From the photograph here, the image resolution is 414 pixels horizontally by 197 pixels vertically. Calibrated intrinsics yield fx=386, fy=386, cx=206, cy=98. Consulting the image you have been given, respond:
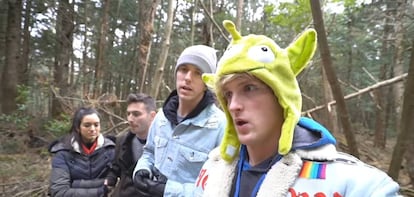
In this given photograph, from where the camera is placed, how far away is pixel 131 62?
2059 centimetres

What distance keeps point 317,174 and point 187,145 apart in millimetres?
1217

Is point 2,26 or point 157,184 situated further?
point 2,26

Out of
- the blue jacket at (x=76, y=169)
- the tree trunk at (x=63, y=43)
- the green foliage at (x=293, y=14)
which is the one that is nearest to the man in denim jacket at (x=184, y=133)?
the blue jacket at (x=76, y=169)

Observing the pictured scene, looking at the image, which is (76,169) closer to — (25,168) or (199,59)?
(199,59)

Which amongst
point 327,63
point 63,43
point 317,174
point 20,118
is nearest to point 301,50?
point 317,174

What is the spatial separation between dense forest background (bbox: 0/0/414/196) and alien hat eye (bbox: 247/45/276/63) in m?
1.05

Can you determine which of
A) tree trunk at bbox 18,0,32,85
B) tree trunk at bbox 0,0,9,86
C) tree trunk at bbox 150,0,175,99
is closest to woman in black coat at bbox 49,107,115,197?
tree trunk at bbox 150,0,175,99

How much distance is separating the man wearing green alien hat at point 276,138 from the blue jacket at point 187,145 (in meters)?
0.72

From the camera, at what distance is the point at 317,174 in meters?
1.31

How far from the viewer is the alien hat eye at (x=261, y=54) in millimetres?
1443

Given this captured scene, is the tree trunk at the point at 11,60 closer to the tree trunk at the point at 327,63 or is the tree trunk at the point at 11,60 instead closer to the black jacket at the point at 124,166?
the black jacket at the point at 124,166

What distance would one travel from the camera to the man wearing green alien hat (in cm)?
128

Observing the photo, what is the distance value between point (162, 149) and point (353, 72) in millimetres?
17020

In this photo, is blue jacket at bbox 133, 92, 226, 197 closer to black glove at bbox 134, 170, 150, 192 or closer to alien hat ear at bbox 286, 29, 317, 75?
black glove at bbox 134, 170, 150, 192
